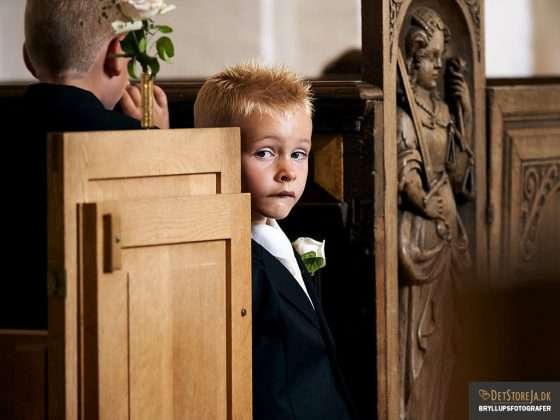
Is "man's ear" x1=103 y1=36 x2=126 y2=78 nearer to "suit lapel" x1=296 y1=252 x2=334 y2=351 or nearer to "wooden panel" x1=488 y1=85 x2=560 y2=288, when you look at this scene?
"suit lapel" x1=296 y1=252 x2=334 y2=351

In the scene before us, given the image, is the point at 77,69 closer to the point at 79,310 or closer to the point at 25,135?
the point at 25,135

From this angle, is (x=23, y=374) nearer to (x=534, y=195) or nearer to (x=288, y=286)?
(x=288, y=286)

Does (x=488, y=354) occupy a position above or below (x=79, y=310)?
below

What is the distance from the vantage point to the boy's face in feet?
9.50

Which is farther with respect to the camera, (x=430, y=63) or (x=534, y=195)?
(x=534, y=195)

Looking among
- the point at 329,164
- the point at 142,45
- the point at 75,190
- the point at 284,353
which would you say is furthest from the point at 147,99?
the point at 329,164

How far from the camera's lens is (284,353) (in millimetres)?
2830

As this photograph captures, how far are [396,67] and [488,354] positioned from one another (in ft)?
4.24

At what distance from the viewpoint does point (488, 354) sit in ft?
15.3

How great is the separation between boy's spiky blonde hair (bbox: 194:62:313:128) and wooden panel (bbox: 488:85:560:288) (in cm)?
172

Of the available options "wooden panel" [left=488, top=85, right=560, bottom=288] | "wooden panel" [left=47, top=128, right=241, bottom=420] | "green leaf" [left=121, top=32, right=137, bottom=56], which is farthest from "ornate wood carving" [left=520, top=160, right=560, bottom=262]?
"wooden panel" [left=47, top=128, right=241, bottom=420]

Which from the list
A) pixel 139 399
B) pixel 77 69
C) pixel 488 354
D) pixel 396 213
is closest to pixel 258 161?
pixel 77 69

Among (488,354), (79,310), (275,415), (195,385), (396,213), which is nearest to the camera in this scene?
(79,310)

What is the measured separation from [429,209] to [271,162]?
1.30 m
